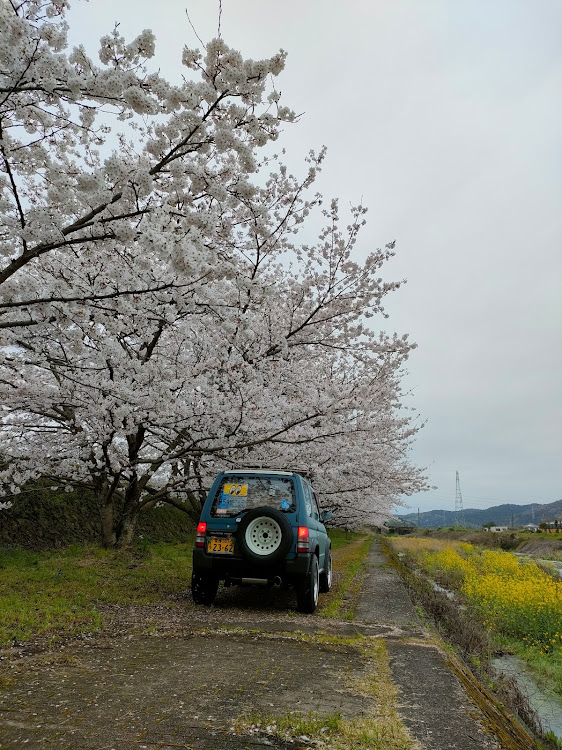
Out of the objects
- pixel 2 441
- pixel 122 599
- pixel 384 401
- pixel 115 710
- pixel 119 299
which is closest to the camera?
pixel 115 710

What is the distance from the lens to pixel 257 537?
6930 mm

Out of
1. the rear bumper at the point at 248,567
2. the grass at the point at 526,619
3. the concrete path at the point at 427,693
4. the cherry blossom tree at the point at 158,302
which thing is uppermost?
the cherry blossom tree at the point at 158,302

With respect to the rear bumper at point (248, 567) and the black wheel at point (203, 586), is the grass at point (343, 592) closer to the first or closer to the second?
the rear bumper at point (248, 567)

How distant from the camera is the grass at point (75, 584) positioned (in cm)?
575

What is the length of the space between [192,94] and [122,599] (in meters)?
6.57

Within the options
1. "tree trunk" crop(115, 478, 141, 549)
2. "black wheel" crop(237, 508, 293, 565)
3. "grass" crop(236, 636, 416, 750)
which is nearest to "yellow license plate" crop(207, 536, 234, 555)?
"black wheel" crop(237, 508, 293, 565)

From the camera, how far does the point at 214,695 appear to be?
364 cm

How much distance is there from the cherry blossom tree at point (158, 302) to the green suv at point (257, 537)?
225 cm

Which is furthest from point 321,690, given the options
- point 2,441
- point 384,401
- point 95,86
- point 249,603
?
point 384,401

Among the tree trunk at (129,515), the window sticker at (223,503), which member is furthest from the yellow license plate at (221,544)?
the tree trunk at (129,515)

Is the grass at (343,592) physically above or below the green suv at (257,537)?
below

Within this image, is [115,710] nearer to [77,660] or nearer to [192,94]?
[77,660]

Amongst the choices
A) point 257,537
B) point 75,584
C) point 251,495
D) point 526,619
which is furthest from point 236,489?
point 526,619

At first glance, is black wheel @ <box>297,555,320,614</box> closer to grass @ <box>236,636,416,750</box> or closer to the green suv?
the green suv
